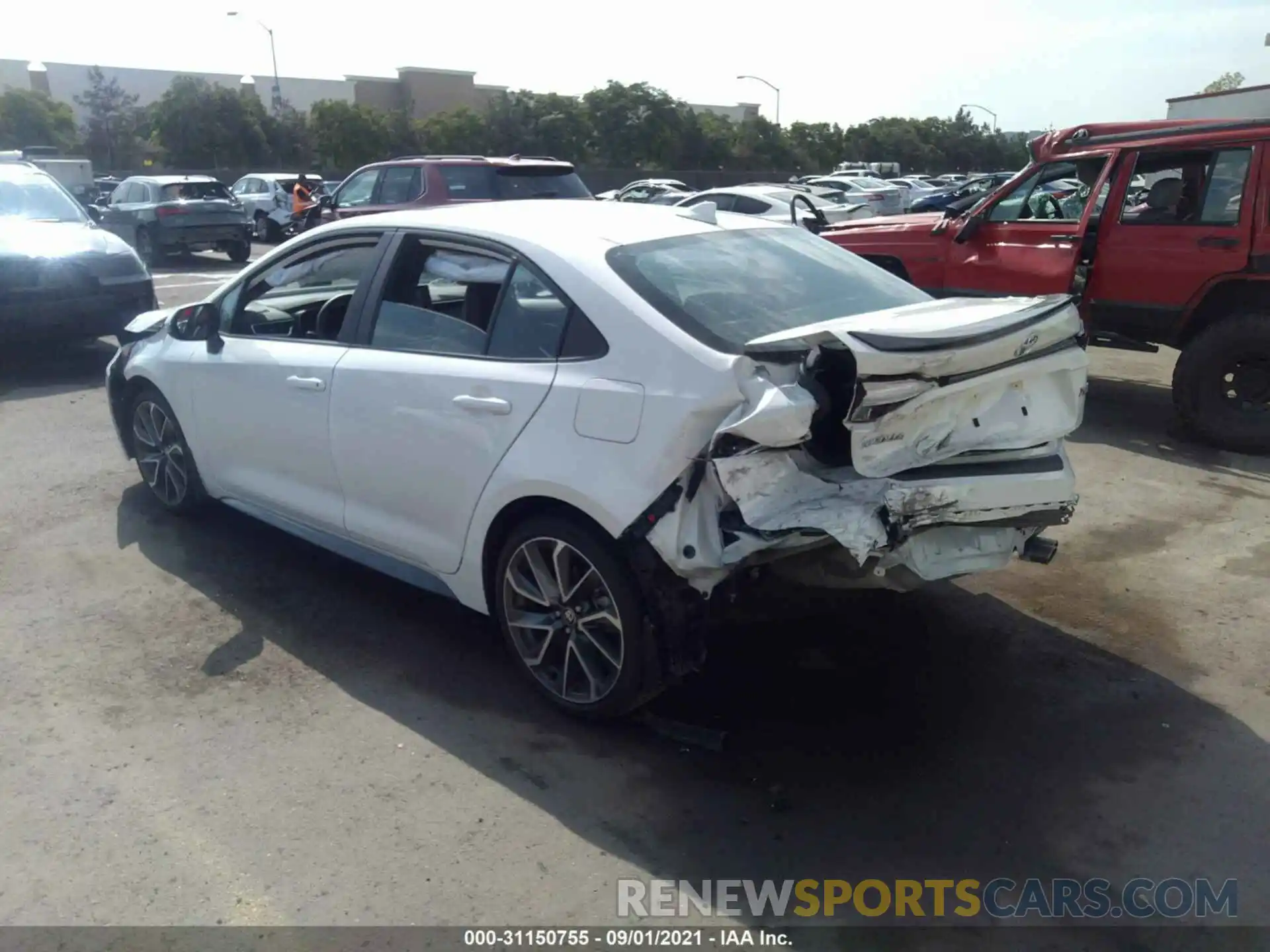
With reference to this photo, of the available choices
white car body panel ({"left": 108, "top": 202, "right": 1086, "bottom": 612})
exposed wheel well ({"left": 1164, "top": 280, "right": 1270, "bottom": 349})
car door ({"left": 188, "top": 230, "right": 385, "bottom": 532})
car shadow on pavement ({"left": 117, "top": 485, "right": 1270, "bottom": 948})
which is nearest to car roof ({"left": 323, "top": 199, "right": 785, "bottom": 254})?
white car body panel ({"left": 108, "top": 202, "right": 1086, "bottom": 612})

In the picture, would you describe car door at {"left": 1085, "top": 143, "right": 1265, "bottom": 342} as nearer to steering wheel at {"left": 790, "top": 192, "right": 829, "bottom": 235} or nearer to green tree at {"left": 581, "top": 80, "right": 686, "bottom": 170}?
steering wheel at {"left": 790, "top": 192, "right": 829, "bottom": 235}

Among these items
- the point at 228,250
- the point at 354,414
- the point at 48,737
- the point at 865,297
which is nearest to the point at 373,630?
the point at 354,414

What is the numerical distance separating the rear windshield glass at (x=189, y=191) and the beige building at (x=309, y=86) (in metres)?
50.3

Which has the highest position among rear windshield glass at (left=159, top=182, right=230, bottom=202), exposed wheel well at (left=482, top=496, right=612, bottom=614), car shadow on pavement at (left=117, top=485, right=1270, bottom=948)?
rear windshield glass at (left=159, top=182, right=230, bottom=202)

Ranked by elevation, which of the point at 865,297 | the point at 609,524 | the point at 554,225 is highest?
the point at 554,225

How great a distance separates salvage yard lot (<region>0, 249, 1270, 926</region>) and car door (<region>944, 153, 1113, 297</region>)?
9.63ft

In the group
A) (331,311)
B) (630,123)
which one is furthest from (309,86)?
(331,311)

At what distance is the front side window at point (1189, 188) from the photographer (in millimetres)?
7035

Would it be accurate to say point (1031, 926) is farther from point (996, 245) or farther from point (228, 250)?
point (228, 250)

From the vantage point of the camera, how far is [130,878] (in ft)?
9.87

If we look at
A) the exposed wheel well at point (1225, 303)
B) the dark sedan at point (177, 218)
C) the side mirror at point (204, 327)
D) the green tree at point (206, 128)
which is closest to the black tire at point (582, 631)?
the side mirror at point (204, 327)

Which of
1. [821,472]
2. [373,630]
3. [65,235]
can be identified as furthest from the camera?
[65,235]

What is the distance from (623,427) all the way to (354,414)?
4.53 feet

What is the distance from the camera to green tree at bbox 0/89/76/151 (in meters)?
47.1
